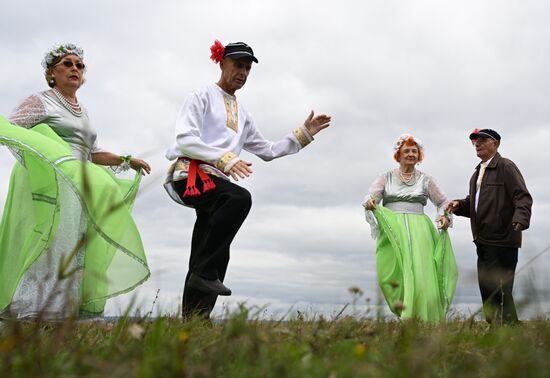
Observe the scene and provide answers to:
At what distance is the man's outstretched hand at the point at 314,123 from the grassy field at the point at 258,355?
3062 millimetres

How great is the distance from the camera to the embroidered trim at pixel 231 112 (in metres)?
5.09

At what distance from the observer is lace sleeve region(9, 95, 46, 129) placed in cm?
475

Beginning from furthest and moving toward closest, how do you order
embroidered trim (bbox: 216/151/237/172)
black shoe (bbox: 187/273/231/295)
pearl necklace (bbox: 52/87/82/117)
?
pearl necklace (bbox: 52/87/82/117) < embroidered trim (bbox: 216/151/237/172) < black shoe (bbox: 187/273/231/295)

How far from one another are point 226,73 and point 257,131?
563 millimetres

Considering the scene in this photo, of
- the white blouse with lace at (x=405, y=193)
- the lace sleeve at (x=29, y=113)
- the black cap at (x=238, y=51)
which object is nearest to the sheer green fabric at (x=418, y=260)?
the white blouse with lace at (x=405, y=193)

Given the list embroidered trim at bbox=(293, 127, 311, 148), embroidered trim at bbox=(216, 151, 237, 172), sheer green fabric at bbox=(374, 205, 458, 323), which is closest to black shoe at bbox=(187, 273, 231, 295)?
embroidered trim at bbox=(216, 151, 237, 172)

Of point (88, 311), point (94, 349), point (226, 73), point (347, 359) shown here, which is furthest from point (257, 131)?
point (347, 359)

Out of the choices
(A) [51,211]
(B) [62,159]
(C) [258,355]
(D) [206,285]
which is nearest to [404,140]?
(D) [206,285]

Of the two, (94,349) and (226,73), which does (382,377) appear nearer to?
(94,349)

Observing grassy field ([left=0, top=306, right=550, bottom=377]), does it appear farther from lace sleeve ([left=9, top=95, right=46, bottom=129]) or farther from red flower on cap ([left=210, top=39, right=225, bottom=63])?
A: red flower on cap ([left=210, top=39, right=225, bottom=63])

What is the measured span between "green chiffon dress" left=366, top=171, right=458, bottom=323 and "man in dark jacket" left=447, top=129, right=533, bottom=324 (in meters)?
0.30

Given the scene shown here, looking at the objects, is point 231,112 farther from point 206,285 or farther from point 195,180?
point 206,285

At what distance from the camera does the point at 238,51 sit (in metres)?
5.12

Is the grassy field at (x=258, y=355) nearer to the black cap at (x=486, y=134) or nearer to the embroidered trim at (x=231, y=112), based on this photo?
the embroidered trim at (x=231, y=112)
